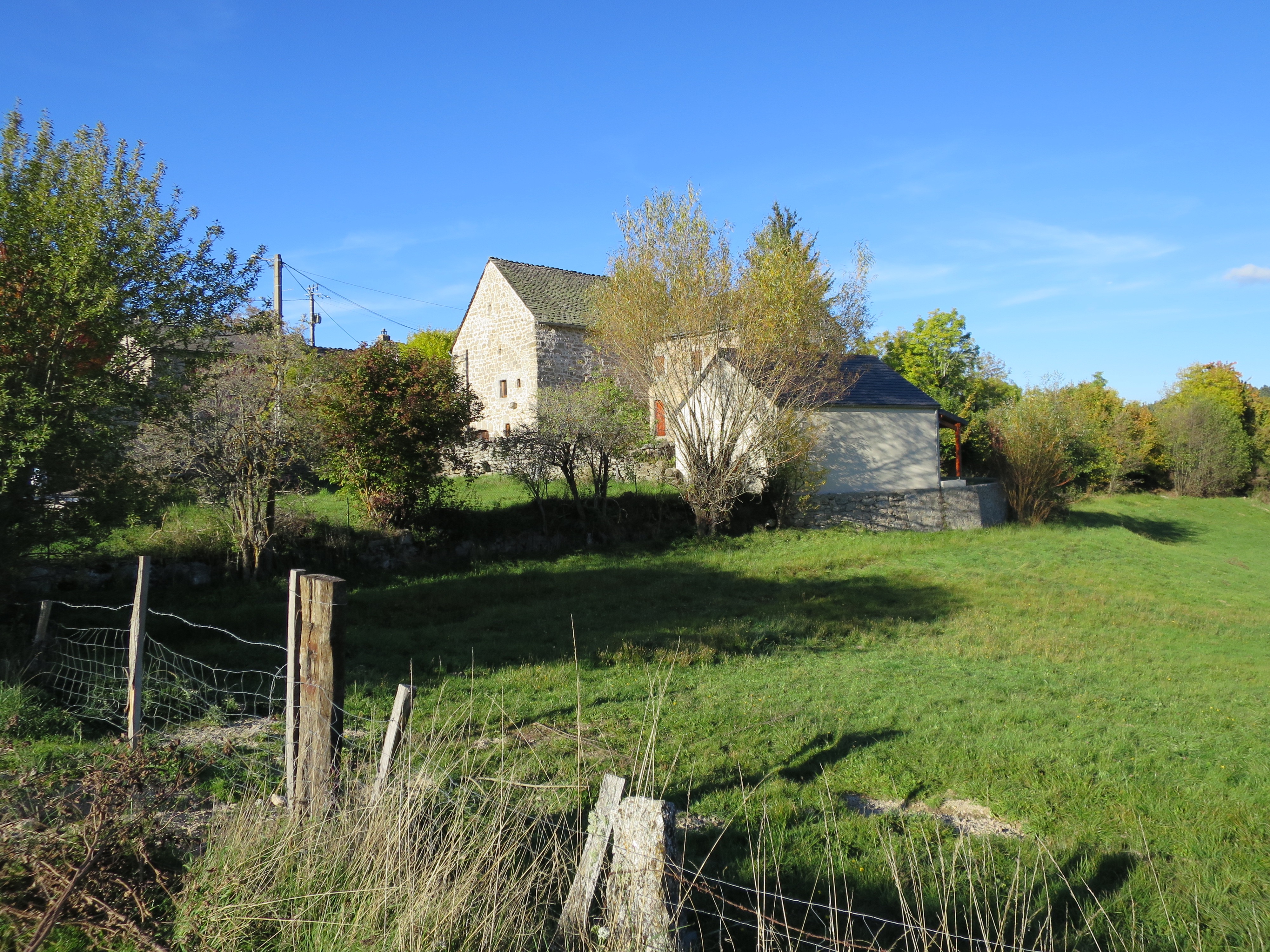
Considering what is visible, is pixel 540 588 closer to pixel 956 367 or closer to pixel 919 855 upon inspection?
pixel 919 855

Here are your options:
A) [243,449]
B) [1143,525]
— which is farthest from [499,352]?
[1143,525]

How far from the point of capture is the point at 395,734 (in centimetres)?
389

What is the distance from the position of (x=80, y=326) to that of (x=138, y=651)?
16.2 feet

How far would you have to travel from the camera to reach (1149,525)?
29391 millimetres

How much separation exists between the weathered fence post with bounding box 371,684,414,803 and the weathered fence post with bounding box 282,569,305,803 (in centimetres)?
40

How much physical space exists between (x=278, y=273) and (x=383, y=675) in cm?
1609

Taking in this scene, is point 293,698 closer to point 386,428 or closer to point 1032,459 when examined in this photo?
point 386,428

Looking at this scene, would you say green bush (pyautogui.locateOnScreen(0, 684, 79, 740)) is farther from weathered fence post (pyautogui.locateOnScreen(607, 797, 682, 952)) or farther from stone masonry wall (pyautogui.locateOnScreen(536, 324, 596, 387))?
stone masonry wall (pyautogui.locateOnScreen(536, 324, 596, 387))

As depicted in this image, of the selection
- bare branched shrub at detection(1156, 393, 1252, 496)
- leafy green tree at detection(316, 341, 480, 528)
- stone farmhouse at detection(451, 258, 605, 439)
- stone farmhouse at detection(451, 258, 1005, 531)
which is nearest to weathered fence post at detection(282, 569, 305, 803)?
leafy green tree at detection(316, 341, 480, 528)

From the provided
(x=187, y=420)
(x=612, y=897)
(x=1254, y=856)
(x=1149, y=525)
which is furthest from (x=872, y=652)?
(x=1149, y=525)

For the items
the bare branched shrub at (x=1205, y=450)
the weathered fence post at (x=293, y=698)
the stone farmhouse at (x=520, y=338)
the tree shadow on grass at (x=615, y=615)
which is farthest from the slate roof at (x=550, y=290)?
the bare branched shrub at (x=1205, y=450)

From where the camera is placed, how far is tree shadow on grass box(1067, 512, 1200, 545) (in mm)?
26812

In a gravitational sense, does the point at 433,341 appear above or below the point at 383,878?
above

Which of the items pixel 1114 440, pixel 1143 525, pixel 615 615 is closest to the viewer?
pixel 615 615
